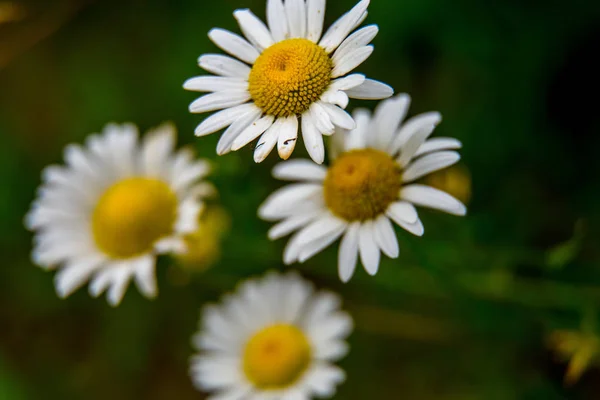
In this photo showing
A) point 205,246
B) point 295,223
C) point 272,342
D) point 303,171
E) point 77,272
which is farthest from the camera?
point 205,246

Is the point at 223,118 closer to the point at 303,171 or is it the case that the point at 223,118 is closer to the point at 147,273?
the point at 303,171

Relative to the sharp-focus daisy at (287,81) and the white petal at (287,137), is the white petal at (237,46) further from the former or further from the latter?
the white petal at (287,137)

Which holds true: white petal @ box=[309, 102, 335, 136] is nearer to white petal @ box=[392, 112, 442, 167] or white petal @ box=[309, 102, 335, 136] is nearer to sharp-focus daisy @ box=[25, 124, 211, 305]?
white petal @ box=[392, 112, 442, 167]

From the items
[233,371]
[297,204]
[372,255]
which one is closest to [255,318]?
[233,371]

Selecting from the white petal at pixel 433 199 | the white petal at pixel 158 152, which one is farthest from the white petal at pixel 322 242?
the white petal at pixel 158 152

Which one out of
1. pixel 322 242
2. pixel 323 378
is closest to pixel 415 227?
pixel 322 242

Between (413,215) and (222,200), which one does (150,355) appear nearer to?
(222,200)
